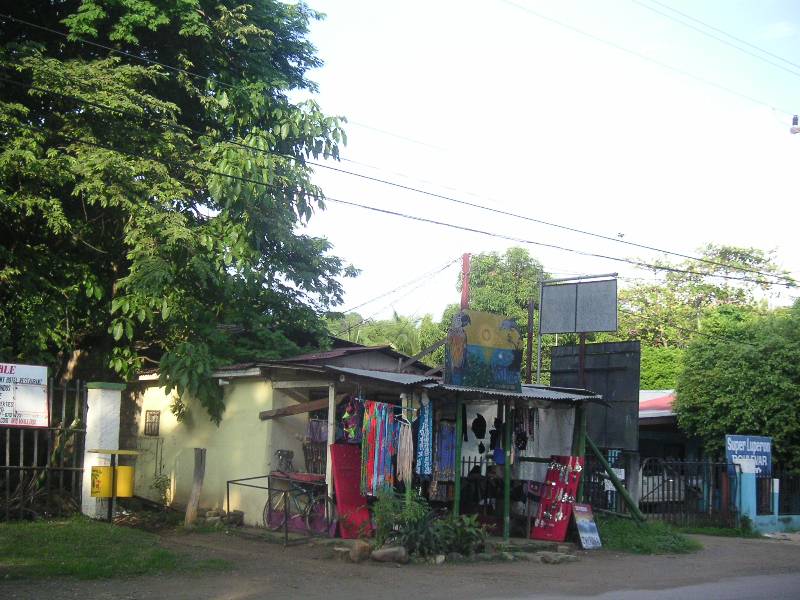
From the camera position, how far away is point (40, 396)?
1375 centimetres

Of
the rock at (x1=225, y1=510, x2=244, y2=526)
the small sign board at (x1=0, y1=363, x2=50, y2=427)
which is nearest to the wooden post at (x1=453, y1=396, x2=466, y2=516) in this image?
the rock at (x1=225, y1=510, x2=244, y2=526)

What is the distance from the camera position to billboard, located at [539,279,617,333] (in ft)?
68.8

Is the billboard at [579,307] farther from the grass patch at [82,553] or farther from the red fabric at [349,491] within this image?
the grass patch at [82,553]

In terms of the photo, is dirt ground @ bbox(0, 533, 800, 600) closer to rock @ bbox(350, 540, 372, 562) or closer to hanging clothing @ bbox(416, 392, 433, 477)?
rock @ bbox(350, 540, 372, 562)

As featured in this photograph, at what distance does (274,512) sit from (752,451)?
40.7ft

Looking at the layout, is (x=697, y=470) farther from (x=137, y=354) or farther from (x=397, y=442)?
(x=137, y=354)

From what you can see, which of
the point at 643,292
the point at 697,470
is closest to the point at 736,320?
the point at 643,292

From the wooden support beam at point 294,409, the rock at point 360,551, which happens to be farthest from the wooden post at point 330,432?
the rock at point 360,551

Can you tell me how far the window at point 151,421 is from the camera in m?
19.0

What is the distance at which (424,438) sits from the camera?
14156 millimetres

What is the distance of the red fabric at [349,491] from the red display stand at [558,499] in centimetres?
358

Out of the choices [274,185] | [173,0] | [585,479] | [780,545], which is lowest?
[780,545]

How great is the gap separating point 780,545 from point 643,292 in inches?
1017

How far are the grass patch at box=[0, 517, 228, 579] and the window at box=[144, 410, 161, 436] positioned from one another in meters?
5.48
